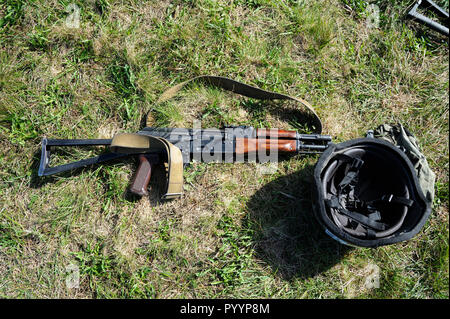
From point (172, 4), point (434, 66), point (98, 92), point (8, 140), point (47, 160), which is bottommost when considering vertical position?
point (47, 160)

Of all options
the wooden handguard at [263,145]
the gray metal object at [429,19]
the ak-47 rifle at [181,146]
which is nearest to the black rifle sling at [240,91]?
the ak-47 rifle at [181,146]

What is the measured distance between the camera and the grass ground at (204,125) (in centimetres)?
361

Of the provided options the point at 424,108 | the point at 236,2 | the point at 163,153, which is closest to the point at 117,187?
the point at 163,153

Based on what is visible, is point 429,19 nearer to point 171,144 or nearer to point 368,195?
point 368,195

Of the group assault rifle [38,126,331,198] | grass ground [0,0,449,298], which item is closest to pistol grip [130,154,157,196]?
assault rifle [38,126,331,198]

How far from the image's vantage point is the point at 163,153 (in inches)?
143

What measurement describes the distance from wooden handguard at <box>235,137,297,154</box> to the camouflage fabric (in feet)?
3.30

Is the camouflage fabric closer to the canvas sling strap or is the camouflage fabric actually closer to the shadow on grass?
the canvas sling strap

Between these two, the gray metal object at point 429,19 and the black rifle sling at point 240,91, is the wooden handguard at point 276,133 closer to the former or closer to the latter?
the black rifle sling at point 240,91

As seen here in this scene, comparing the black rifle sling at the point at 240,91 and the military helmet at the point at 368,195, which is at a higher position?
the black rifle sling at the point at 240,91

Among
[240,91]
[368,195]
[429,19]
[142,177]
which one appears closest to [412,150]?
[368,195]

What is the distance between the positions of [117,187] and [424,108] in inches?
136

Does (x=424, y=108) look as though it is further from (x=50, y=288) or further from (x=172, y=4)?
(x=50, y=288)

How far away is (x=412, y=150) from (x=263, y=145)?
1.50 m
